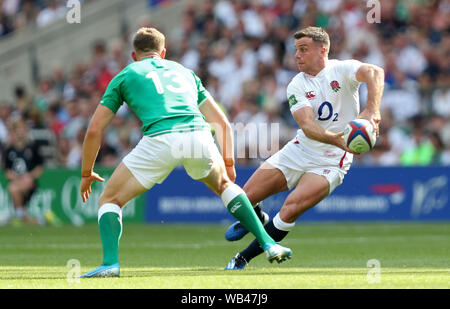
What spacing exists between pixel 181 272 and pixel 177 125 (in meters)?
1.50

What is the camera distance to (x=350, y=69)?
9.17 meters

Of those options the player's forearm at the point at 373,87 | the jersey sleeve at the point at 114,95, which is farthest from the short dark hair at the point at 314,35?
the jersey sleeve at the point at 114,95

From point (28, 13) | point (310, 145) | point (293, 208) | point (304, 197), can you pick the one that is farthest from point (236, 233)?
point (28, 13)

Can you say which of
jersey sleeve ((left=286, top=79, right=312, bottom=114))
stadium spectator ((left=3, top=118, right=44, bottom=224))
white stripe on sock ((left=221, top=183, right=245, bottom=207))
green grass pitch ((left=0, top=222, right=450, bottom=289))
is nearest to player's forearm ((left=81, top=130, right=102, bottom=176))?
green grass pitch ((left=0, top=222, right=450, bottom=289))

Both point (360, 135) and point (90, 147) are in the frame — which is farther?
point (360, 135)

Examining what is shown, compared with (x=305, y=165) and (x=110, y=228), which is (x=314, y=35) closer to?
(x=305, y=165)

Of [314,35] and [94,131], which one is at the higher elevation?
[314,35]

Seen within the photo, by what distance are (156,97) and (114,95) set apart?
0.36m

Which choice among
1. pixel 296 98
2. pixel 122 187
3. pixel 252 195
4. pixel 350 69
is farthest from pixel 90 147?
pixel 350 69

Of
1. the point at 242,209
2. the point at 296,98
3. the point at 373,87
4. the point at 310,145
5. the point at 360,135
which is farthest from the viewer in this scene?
the point at 310,145

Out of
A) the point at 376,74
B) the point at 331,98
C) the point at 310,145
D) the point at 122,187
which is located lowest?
the point at 122,187

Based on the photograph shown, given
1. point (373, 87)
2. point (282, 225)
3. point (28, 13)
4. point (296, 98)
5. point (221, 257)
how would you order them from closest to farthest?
point (373, 87) → point (282, 225) → point (296, 98) → point (221, 257) → point (28, 13)

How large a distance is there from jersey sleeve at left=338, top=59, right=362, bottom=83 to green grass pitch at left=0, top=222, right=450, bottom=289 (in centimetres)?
186
